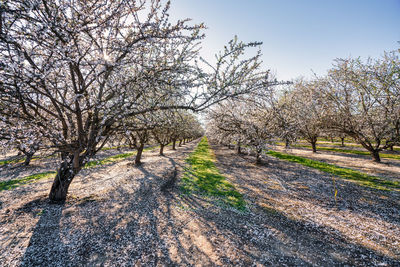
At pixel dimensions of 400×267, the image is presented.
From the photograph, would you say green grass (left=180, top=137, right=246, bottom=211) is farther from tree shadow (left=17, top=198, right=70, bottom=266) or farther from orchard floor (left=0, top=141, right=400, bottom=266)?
tree shadow (left=17, top=198, right=70, bottom=266)

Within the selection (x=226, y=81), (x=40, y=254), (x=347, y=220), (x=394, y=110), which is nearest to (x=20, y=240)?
(x=40, y=254)

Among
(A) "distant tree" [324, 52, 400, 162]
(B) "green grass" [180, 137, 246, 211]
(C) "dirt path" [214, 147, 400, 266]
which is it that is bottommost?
(C) "dirt path" [214, 147, 400, 266]

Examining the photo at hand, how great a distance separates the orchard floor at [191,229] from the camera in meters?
5.43

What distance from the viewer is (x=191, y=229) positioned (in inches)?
276

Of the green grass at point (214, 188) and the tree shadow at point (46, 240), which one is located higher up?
the tree shadow at point (46, 240)

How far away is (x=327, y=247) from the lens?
6.16 m

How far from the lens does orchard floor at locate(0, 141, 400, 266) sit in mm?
5430

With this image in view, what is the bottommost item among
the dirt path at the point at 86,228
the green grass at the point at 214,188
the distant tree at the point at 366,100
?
the green grass at the point at 214,188

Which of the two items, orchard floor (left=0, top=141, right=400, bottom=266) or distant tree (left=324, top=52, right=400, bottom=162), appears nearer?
orchard floor (left=0, top=141, right=400, bottom=266)

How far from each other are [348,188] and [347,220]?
6208 mm

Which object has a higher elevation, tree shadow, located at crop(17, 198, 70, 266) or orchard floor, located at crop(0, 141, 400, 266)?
tree shadow, located at crop(17, 198, 70, 266)

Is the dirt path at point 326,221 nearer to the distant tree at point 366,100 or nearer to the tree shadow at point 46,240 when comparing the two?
the tree shadow at point 46,240

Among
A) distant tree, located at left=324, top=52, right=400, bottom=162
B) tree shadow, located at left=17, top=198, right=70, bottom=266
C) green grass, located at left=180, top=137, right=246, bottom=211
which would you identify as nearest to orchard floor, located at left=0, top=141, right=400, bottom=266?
tree shadow, located at left=17, top=198, right=70, bottom=266

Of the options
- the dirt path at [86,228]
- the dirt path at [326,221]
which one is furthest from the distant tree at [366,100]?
the dirt path at [86,228]
